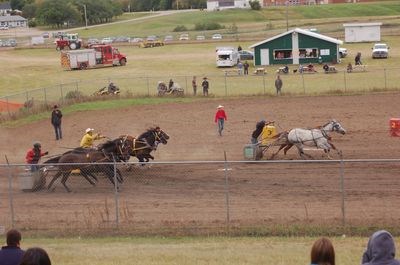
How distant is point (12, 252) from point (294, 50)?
63.1 m

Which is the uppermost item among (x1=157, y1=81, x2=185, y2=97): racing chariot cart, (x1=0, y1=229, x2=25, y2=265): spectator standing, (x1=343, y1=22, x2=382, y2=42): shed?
(x1=343, y1=22, x2=382, y2=42): shed

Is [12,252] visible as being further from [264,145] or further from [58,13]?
[58,13]

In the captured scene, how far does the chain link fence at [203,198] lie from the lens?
20.2 meters

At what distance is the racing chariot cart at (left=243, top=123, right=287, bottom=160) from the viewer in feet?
94.0

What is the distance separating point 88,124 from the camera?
39469 mm

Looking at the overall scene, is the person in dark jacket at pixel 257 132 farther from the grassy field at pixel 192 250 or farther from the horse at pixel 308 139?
the grassy field at pixel 192 250

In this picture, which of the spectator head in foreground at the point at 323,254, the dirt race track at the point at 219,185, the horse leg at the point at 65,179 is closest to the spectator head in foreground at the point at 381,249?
the spectator head in foreground at the point at 323,254

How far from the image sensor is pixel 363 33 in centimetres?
9062

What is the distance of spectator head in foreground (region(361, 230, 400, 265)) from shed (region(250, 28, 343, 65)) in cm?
6322

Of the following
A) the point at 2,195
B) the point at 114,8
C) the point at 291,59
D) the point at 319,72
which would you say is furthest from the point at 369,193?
the point at 114,8

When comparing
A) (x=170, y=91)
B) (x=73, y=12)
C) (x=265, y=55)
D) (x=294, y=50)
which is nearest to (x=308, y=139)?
(x=170, y=91)

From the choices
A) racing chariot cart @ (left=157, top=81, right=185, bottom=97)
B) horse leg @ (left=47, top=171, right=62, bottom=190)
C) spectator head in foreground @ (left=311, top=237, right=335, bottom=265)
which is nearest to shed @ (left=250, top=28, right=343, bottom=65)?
racing chariot cart @ (left=157, top=81, right=185, bottom=97)

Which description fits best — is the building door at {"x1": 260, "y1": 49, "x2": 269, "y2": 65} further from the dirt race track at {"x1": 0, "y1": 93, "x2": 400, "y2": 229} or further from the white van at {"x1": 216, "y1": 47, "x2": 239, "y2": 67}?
the dirt race track at {"x1": 0, "y1": 93, "x2": 400, "y2": 229}

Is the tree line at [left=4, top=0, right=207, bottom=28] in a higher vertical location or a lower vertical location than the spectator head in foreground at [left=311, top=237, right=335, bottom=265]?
higher
